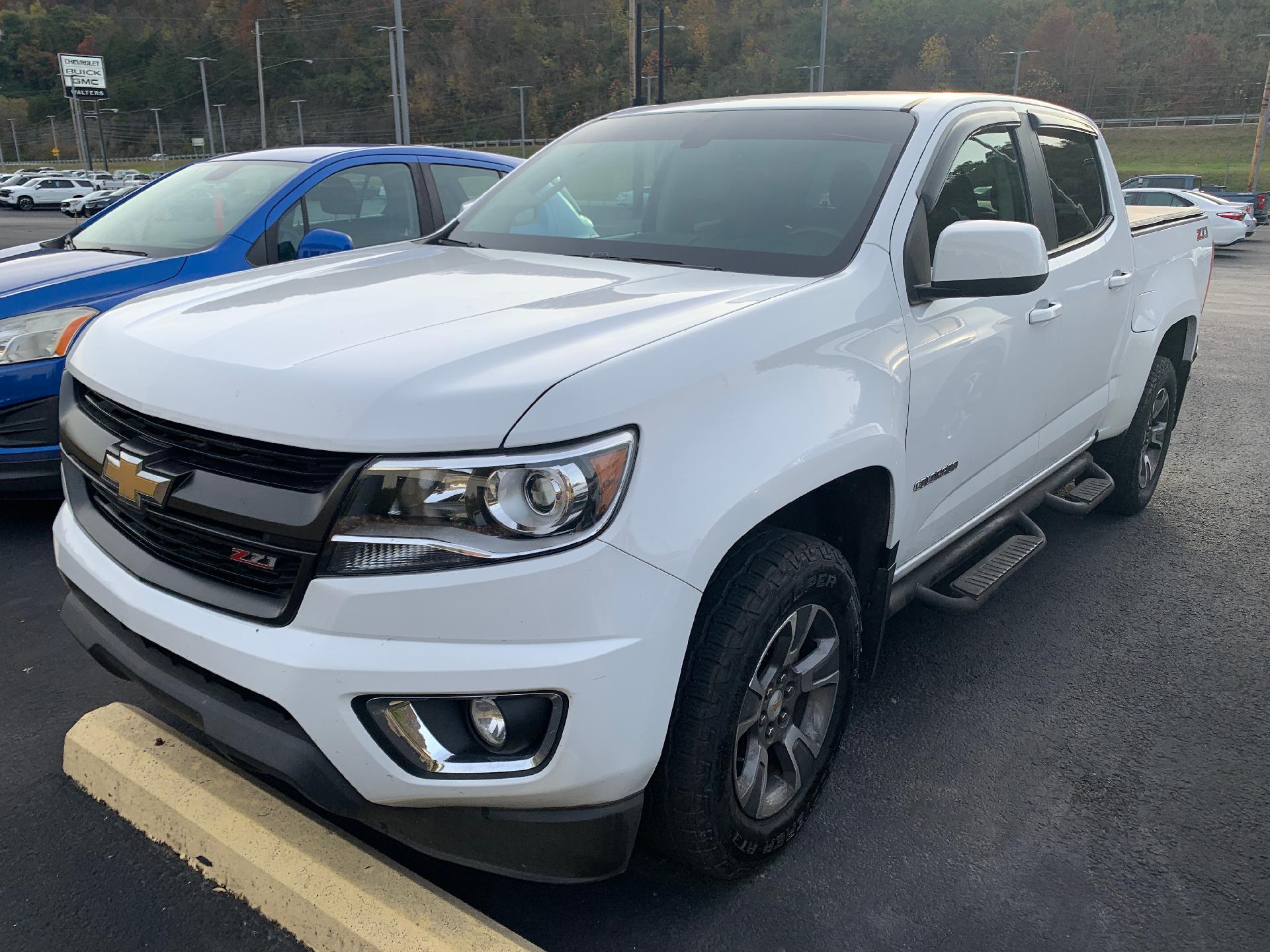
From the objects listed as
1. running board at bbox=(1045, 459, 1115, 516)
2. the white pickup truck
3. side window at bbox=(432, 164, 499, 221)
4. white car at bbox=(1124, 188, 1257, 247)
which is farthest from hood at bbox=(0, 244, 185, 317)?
white car at bbox=(1124, 188, 1257, 247)

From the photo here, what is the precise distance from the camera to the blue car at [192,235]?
4.14 m

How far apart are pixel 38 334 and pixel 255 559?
3021 millimetres

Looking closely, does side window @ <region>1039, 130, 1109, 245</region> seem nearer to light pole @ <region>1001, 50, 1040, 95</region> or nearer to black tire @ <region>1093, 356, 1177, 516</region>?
black tire @ <region>1093, 356, 1177, 516</region>

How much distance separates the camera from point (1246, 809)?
2.61 meters

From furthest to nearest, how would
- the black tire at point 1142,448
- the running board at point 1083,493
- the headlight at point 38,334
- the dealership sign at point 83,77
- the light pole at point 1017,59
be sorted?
the light pole at point 1017,59 → the dealership sign at point 83,77 → the black tire at point 1142,448 → the headlight at point 38,334 → the running board at point 1083,493

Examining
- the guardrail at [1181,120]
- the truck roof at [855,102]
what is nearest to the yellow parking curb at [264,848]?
the truck roof at [855,102]

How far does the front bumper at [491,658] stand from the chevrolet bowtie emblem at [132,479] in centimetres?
30

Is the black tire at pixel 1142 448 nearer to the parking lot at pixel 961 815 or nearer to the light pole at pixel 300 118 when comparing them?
the parking lot at pixel 961 815

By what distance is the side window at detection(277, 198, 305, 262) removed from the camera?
5.00m

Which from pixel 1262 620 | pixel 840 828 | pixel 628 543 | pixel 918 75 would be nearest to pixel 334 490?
pixel 628 543

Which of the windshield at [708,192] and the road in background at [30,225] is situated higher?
the windshield at [708,192]

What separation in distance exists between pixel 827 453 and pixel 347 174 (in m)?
4.04

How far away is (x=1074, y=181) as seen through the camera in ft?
12.7

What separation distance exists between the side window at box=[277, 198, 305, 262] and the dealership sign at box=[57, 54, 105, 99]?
75.9 meters
